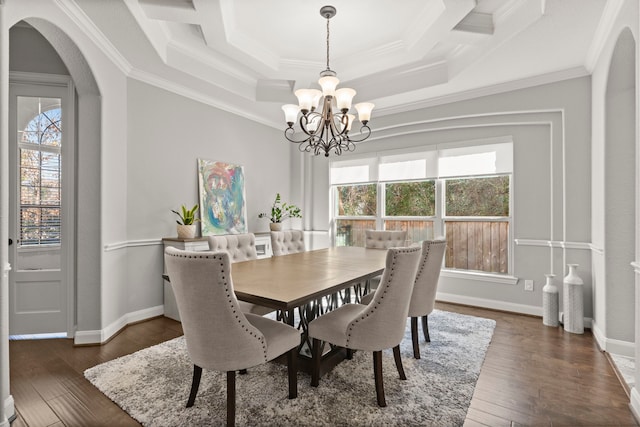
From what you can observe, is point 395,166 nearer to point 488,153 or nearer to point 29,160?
point 488,153

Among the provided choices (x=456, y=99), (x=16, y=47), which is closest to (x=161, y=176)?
(x=16, y=47)

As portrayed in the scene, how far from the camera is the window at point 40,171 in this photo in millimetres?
2924

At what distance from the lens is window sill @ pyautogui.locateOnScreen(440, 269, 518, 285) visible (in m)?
3.87

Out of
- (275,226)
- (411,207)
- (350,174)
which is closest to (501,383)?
(411,207)

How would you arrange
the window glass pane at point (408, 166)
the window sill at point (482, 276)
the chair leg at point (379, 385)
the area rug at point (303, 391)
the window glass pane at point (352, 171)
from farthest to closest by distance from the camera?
the window glass pane at point (352, 171) → the window glass pane at point (408, 166) → the window sill at point (482, 276) → the chair leg at point (379, 385) → the area rug at point (303, 391)

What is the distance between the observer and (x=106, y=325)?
117 inches

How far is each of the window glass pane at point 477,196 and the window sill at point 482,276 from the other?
0.77 metres

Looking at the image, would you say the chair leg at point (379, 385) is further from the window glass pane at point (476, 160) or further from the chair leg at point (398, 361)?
the window glass pane at point (476, 160)

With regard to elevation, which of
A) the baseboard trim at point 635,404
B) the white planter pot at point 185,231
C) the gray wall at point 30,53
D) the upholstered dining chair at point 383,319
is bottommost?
the baseboard trim at point 635,404

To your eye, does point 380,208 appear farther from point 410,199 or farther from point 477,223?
point 477,223

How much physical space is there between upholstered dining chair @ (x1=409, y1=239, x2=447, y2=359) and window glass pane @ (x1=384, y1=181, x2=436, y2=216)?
204 centimetres

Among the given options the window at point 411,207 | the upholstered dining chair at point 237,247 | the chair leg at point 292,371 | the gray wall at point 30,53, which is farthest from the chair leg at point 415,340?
the gray wall at point 30,53

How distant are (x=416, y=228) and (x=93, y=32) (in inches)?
167

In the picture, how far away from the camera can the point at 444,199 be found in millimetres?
4418
